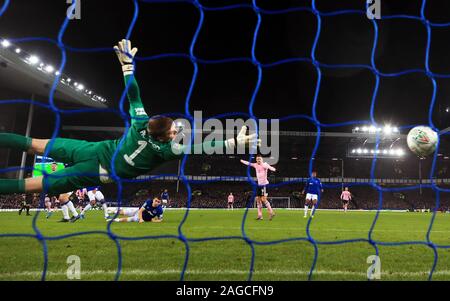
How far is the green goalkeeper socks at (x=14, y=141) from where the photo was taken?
3240 millimetres

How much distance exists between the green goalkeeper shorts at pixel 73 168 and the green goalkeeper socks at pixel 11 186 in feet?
0.64

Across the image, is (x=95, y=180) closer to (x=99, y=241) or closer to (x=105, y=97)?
(x=99, y=241)

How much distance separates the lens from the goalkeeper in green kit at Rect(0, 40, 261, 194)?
334 centimetres

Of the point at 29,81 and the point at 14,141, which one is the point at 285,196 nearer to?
the point at 29,81

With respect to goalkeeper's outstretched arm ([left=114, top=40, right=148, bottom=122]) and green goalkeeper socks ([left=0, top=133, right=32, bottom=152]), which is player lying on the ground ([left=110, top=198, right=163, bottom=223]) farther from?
goalkeeper's outstretched arm ([left=114, top=40, right=148, bottom=122])

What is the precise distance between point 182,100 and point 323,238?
18915 millimetres

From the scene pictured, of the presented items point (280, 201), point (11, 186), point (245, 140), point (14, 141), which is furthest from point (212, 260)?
point (280, 201)

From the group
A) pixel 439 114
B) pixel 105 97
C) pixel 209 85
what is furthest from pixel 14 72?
pixel 439 114

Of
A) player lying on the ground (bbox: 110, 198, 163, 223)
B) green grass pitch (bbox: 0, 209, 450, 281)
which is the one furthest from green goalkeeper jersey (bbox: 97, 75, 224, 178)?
player lying on the ground (bbox: 110, 198, 163, 223)

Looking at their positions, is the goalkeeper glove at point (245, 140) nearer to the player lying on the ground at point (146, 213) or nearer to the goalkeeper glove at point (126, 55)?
the goalkeeper glove at point (126, 55)

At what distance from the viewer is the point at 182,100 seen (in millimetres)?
24438

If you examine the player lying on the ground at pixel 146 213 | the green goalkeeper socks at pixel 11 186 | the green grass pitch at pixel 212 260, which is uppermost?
the green goalkeeper socks at pixel 11 186

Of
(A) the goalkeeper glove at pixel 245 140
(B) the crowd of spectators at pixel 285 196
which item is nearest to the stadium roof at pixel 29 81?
(B) the crowd of spectators at pixel 285 196

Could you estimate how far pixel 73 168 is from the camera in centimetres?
343
